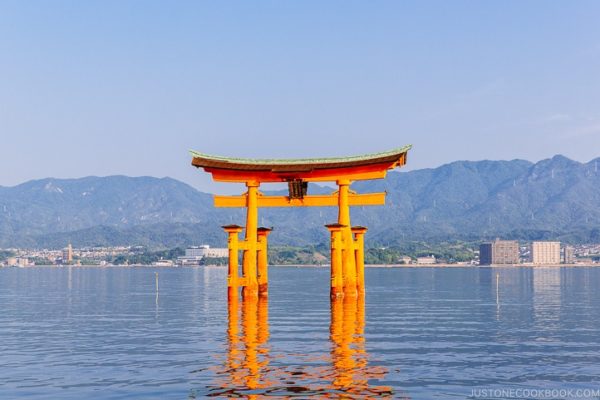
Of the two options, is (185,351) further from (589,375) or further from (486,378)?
(589,375)

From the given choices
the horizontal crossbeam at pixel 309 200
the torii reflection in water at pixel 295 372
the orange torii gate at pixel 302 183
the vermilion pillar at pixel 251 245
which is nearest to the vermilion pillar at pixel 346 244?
the orange torii gate at pixel 302 183

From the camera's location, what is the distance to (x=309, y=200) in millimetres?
53438

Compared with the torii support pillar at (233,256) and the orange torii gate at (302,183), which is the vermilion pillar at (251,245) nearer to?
the orange torii gate at (302,183)

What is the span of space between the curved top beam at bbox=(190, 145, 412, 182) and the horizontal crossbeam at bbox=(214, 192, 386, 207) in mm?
2202

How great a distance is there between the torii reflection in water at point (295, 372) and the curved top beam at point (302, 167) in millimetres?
15410

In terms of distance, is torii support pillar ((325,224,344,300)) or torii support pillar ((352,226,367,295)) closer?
torii support pillar ((325,224,344,300))

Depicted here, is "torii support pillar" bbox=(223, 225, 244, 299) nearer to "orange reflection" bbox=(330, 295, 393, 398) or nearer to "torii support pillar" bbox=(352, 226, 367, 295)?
"torii support pillar" bbox=(352, 226, 367, 295)

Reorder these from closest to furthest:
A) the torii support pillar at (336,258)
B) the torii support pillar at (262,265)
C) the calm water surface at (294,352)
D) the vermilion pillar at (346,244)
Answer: the calm water surface at (294,352)
the torii support pillar at (336,258)
the vermilion pillar at (346,244)
the torii support pillar at (262,265)

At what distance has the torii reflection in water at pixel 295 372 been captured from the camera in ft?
67.4

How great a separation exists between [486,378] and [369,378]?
3473 mm

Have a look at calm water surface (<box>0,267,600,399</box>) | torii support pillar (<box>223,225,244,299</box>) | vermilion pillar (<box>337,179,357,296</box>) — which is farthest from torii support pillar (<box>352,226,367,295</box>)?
torii support pillar (<box>223,225,244,299</box>)

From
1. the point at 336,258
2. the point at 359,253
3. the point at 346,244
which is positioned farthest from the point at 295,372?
the point at 359,253

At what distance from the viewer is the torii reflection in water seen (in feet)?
67.4

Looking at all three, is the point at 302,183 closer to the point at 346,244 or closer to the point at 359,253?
the point at 346,244
